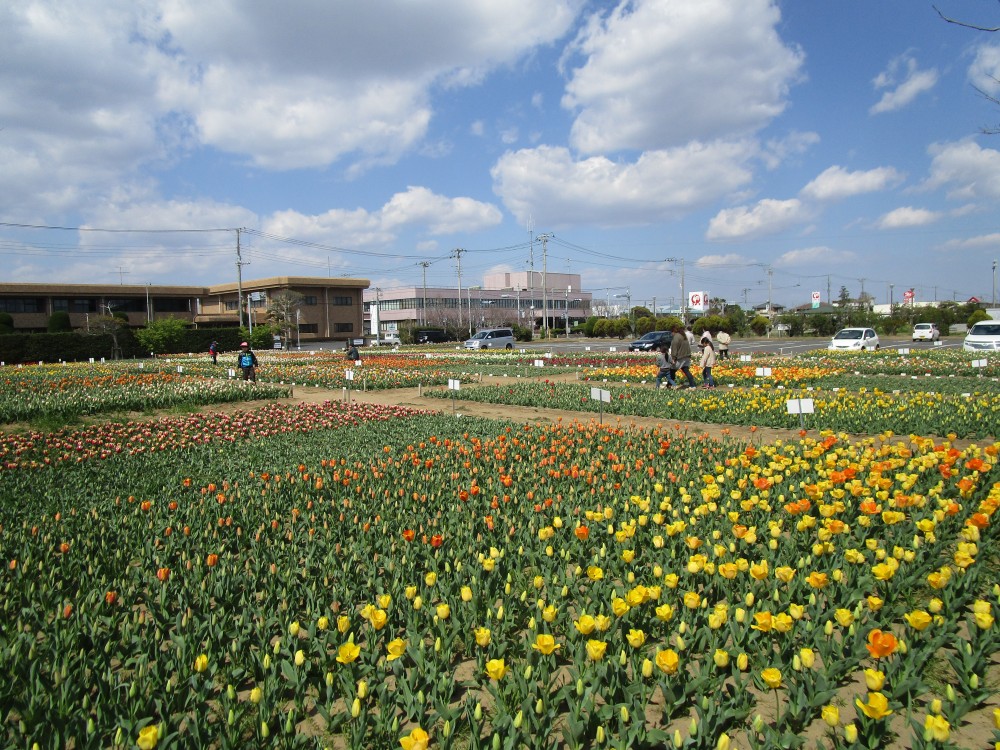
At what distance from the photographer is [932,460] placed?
18.7 ft

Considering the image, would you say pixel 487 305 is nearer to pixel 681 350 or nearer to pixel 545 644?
pixel 681 350

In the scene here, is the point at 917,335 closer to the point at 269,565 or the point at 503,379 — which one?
the point at 503,379

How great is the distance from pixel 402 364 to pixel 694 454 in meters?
19.9

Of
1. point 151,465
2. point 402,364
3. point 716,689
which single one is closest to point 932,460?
point 716,689

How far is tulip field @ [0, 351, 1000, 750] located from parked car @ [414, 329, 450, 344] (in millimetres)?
53486

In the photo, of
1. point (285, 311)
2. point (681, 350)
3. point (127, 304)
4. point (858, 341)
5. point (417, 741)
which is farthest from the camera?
point (127, 304)

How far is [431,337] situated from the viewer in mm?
62594

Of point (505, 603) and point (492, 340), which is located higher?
point (492, 340)

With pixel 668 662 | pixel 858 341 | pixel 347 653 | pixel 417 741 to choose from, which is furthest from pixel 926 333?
pixel 417 741

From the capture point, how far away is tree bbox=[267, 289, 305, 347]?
191 ft

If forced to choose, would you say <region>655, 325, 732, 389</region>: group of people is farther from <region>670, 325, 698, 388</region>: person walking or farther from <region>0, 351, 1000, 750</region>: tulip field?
<region>0, 351, 1000, 750</region>: tulip field

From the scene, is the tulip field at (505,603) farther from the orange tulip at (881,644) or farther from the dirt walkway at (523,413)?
the dirt walkway at (523,413)

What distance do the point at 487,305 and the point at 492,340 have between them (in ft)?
183

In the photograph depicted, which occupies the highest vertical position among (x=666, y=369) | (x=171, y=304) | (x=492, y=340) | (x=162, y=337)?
(x=171, y=304)
